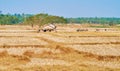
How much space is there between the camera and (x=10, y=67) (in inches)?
745

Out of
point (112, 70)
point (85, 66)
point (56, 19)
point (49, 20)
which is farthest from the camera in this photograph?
point (56, 19)

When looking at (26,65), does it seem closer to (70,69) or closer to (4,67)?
(4,67)

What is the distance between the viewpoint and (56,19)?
156875 mm

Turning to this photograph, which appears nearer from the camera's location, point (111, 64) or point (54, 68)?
point (54, 68)

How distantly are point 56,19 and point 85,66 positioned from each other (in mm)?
137635

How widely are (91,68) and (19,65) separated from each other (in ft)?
14.2

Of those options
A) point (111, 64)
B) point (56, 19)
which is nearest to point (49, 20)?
point (56, 19)

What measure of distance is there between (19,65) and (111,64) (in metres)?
5.68

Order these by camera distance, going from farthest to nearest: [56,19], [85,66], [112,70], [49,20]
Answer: [56,19] < [49,20] < [85,66] < [112,70]

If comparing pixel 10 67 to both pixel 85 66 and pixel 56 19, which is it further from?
pixel 56 19

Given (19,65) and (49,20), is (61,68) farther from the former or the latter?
(49,20)

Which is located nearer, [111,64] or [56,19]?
[111,64]

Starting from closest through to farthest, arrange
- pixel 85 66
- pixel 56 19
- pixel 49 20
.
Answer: pixel 85 66, pixel 49 20, pixel 56 19

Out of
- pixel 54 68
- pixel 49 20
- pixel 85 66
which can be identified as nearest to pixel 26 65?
pixel 54 68
